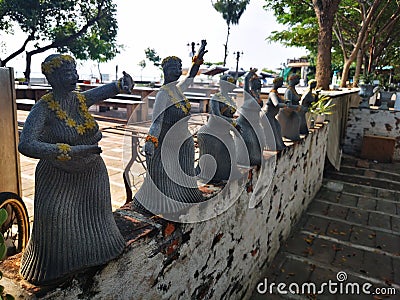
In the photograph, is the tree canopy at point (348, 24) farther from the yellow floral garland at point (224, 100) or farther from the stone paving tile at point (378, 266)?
the yellow floral garland at point (224, 100)

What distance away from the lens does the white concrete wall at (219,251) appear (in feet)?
5.09

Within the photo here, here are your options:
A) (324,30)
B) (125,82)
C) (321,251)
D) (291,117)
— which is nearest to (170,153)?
(125,82)

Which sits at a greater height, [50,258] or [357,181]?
[50,258]

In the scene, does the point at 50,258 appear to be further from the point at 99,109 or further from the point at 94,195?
the point at 99,109

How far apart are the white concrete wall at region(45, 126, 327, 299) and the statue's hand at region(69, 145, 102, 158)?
20.9 inches

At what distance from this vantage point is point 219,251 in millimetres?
2570

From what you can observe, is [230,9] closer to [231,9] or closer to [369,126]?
[231,9]

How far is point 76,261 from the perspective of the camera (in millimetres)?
1241

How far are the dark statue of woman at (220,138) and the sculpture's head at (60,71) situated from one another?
1.25 m

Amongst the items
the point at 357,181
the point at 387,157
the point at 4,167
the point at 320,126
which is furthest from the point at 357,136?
the point at 4,167

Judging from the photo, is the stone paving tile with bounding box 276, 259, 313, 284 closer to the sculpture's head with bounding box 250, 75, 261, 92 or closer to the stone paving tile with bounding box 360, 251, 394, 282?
the stone paving tile with bounding box 360, 251, 394, 282

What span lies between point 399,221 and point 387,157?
3.62m

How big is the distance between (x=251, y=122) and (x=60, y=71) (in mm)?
2013

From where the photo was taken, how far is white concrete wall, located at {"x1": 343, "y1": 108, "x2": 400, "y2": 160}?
334 inches
